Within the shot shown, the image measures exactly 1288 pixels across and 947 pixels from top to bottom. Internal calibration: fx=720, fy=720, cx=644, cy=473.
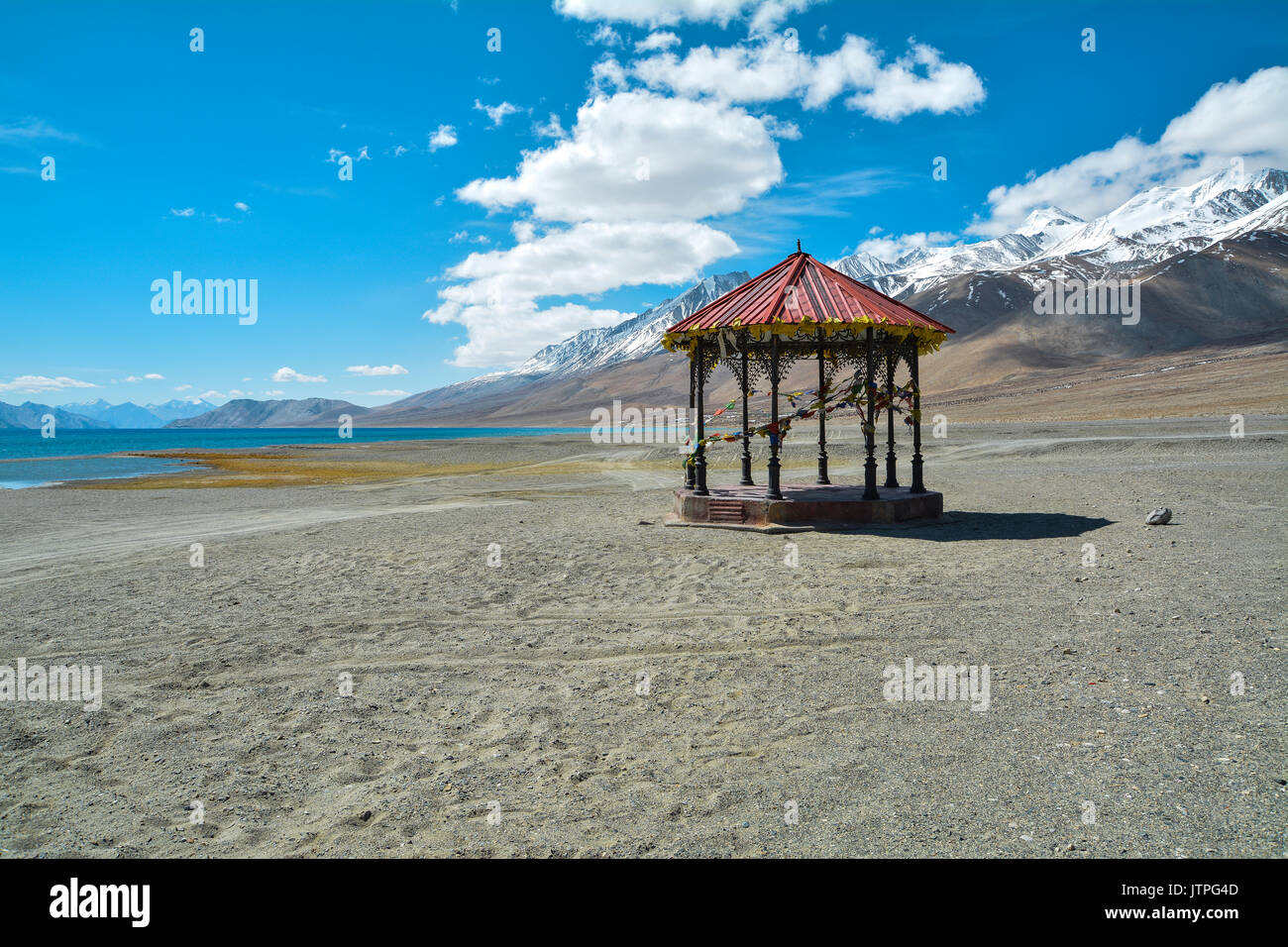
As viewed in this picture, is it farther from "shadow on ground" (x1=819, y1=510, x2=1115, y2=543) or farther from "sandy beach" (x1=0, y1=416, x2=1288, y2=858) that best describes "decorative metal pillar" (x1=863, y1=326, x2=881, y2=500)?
"sandy beach" (x1=0, y1=416, x2=1288, y2=858)

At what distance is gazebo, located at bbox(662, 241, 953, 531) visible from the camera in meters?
13.8

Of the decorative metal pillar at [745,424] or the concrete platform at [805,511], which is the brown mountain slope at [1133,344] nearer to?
the decorative metal pillar at [745,424]

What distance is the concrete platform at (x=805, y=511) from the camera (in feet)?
46.0

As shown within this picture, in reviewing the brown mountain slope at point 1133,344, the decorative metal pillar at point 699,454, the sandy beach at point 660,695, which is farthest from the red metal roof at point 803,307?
the brown mountain slope at point 1133,344

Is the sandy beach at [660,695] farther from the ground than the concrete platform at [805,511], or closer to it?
closer to it

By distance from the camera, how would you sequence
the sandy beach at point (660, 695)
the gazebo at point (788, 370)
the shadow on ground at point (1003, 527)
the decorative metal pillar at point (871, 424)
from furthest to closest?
the decorative metal pillar at point (871, 424), the gazebo at point (788, 370), the shadow on ground at point (1003, 527), the sandy beach at point (660, 695)

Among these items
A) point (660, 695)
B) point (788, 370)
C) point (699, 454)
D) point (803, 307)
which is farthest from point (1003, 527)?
point (660, 695)

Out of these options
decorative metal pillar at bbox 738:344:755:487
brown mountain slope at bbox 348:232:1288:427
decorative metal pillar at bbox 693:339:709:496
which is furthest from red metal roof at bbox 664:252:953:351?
brown mountain slope at bbox 348:232:1288:427

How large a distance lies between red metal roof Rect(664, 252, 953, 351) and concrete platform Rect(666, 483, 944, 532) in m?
3.38

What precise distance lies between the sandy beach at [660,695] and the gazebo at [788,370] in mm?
986

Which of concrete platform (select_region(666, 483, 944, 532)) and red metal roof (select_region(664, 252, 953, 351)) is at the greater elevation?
red metal roof (select_region(664, 252, 953, 351))

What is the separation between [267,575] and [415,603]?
3.35 meters

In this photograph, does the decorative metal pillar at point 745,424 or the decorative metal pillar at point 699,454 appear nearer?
the decorative metal pillar at point 745,424
